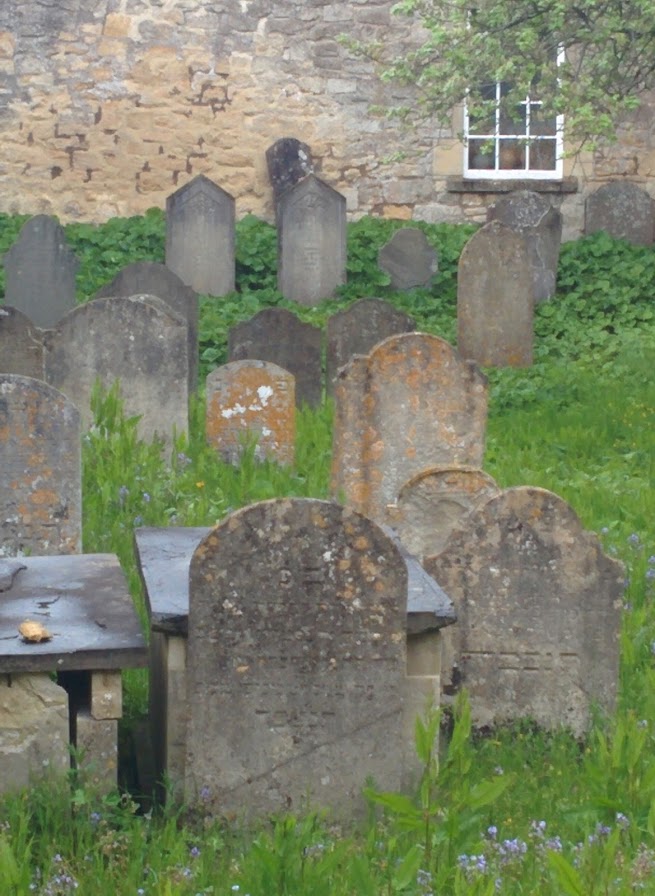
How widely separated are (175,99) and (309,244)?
400 centimetres

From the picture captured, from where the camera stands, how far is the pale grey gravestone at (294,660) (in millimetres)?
4676

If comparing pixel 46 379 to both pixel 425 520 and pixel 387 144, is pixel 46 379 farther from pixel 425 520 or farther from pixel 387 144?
pixel 387 144

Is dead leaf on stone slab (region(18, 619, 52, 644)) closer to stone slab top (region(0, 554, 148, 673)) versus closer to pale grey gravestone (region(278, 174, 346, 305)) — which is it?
stone slab top (region(0, 554, 148, 673))

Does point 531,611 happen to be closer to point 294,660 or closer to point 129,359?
point 294,660

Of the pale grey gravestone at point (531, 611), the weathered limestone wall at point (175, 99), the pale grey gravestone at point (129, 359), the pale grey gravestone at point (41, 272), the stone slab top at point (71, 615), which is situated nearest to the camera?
the stone slab top at point (71, 615)

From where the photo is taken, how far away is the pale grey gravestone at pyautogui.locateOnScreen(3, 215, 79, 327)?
1430 centimetres

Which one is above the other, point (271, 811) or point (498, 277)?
point (498, 277)

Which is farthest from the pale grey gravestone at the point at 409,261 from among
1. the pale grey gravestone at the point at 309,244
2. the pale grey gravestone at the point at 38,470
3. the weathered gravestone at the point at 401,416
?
the pale grey gravestone at the point at 38,470

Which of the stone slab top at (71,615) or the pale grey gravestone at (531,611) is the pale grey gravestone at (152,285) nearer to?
the stone slab top at (71,615)

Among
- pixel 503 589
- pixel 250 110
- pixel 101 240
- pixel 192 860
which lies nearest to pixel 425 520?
pixel 503 589

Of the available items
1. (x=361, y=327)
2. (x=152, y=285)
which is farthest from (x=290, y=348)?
(x=152, y=285)

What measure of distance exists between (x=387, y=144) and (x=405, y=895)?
1627cm

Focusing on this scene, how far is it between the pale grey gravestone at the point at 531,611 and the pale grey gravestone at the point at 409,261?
10.7 m

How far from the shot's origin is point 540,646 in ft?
19.0
